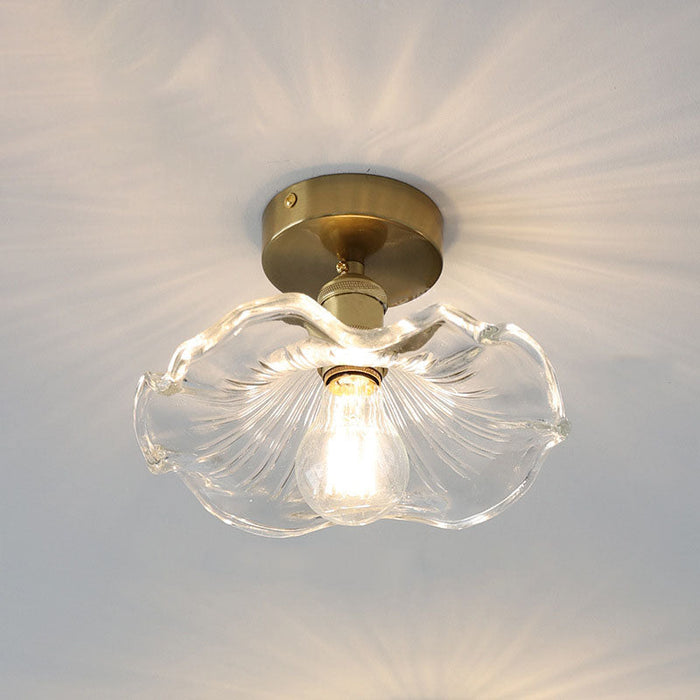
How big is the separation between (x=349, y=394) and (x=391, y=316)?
178mm

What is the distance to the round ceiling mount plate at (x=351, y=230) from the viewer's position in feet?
2.32

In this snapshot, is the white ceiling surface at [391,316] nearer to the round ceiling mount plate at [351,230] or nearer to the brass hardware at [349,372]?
the round ceiling mount plate at [351,230]

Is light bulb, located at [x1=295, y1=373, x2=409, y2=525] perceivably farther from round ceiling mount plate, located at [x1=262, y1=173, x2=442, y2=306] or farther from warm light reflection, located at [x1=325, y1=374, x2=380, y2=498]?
round ceiling mount plate, located at [x1=262, y1=173, x2=442, y2=306]

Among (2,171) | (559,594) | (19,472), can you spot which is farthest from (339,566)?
(2,171)

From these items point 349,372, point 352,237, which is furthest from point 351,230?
point 349,372

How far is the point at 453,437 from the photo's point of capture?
679 mm

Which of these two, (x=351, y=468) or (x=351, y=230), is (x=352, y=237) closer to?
(x=351, y=230)

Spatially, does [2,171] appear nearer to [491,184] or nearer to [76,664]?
[491,184]

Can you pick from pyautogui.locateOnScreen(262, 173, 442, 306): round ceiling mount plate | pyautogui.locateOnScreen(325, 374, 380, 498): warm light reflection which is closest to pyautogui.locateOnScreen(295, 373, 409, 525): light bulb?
pyautogui.locateOnScreen(325, 374, 380, 498): warm light reflection

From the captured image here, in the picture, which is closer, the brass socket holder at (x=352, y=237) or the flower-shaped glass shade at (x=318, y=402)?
the flower-shaped glass shade at (x=318, y=402)

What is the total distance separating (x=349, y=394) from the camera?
66cm

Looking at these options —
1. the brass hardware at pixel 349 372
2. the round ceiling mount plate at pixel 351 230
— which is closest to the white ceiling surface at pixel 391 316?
the round ceiling mount plate at pixel 351 230

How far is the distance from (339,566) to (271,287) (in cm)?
44

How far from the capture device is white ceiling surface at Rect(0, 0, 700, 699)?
0.62 m
